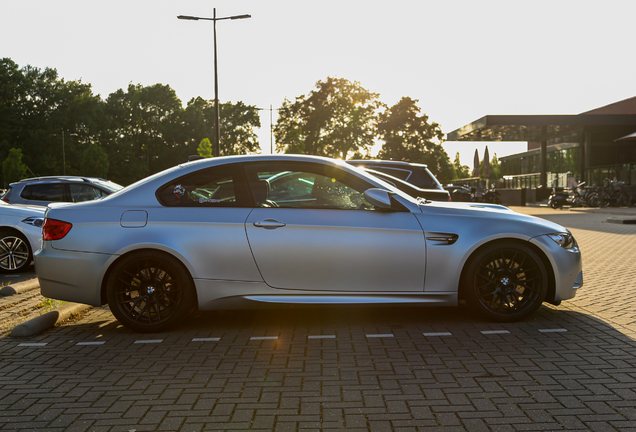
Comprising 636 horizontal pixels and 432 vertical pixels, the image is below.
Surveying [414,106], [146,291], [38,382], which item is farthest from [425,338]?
[414,106]

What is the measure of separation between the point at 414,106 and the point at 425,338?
242 feet

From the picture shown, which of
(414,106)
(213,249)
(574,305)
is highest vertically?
(414,106)

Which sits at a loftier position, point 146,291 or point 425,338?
point 146,291

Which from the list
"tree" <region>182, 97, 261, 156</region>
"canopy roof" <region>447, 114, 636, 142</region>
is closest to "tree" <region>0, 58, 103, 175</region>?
"tree" <region>182, 97, 261, 156</region>

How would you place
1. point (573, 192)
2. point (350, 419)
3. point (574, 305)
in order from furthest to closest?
point (573, 192) < point (574, 305) < point (350, 419)

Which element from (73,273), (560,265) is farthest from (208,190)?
(560,265)

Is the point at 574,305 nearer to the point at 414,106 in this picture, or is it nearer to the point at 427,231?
the point at 427,231

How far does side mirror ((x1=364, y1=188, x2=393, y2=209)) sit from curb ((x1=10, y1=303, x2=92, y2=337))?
3.13m

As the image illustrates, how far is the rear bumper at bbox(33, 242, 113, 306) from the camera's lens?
5.23 m

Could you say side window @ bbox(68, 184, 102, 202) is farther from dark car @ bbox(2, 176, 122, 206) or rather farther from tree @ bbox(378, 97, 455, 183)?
tree @ bbox(378, 97, 455, 183)

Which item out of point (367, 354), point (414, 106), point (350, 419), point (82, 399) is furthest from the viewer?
point (414, 106)

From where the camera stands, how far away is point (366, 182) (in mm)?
5383

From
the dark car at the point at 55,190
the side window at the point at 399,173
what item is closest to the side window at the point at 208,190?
the side window at the point at 399,173

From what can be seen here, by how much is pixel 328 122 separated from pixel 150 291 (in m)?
60.8
